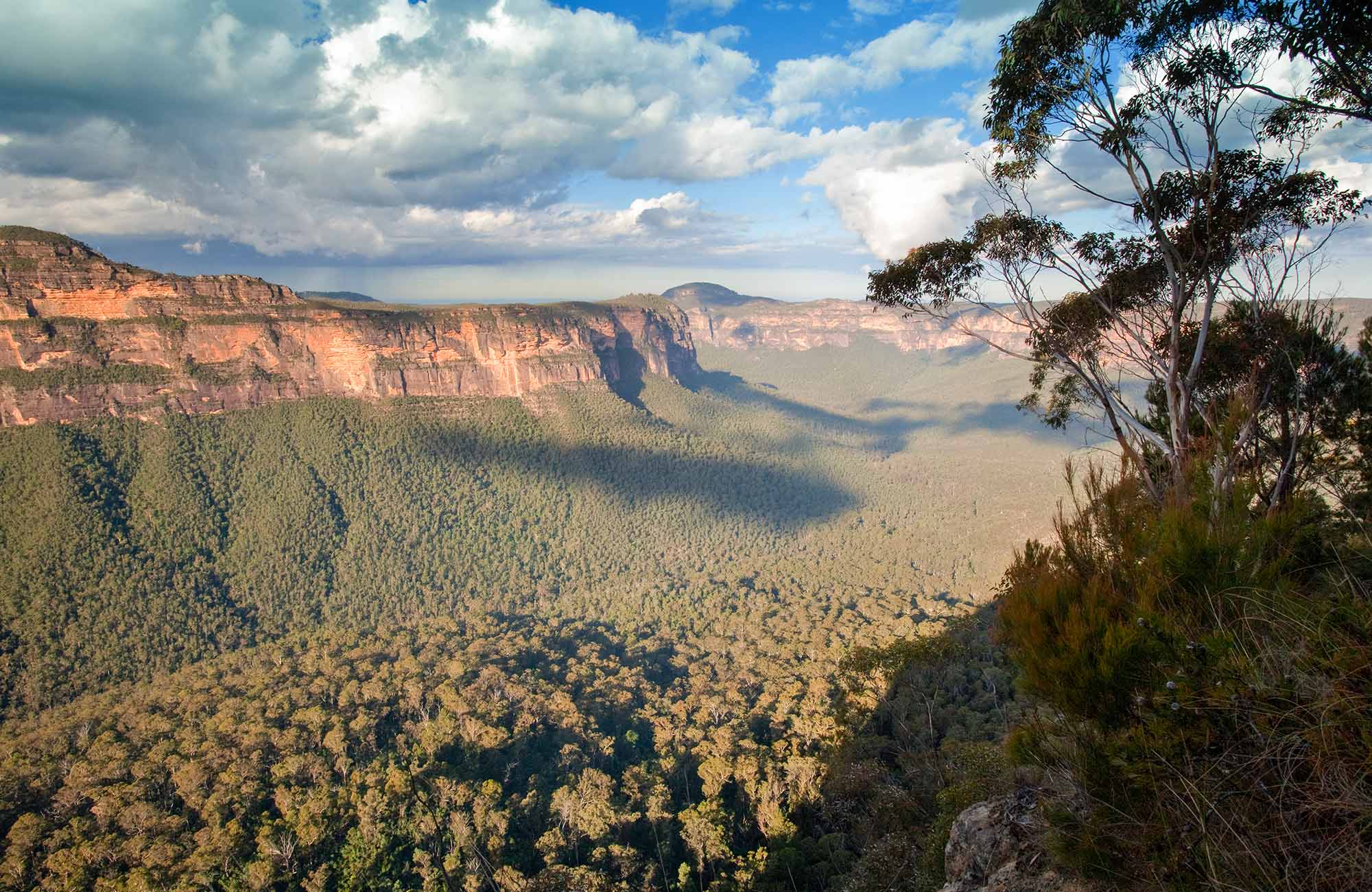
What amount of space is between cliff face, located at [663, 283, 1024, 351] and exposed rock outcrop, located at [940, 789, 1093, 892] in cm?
12931

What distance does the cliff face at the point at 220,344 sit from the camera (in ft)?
144

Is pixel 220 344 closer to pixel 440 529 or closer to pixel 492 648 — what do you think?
pixel 440 529

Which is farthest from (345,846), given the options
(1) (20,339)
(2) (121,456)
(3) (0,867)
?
(1) (20,339)

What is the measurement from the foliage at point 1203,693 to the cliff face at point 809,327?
129801 mm

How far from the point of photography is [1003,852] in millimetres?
4688

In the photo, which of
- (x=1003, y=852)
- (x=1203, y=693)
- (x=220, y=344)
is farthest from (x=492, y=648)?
(x=220, y=344)

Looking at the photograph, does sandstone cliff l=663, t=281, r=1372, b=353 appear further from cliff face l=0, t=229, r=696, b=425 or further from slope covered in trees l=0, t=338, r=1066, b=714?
cliff face l=0, t=229, r=696, b=425

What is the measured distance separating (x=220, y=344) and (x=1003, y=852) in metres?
64.0

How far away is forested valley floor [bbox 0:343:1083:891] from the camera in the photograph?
Result: 15.5 metres

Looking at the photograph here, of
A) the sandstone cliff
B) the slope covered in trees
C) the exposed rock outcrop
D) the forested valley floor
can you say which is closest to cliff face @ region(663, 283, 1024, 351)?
the sandstone cliff

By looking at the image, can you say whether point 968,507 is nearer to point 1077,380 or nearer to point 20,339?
point 1077,380

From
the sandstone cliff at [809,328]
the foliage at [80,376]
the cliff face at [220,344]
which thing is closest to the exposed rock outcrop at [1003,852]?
the cliff face at [220,344]

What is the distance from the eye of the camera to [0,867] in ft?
48.7

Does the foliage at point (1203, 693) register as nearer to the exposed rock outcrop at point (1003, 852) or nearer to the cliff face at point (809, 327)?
the exposed rock outcrop at point (1003, 852)
